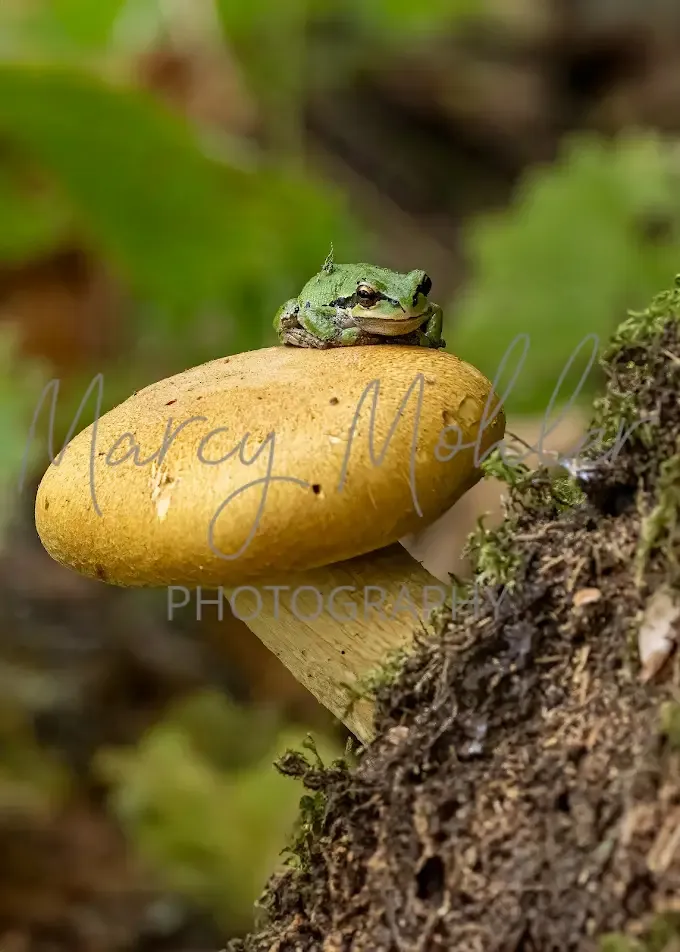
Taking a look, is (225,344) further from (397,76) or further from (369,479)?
(397,76)

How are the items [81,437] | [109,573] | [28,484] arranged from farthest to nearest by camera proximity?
[28,484] < [81,437] < [109,573]

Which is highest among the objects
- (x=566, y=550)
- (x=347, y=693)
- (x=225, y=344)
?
(x=225, y=344)

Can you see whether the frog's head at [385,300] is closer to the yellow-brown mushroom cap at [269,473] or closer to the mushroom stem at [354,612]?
the yellow-brown mushroom cap at [269,473]

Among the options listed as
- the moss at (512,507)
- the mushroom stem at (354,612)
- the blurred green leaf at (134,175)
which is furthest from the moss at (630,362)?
the blurred green leaf at (134,175)

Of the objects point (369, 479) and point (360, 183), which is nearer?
point (369, 479)

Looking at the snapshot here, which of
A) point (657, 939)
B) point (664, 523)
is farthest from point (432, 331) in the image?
point (657, 939)

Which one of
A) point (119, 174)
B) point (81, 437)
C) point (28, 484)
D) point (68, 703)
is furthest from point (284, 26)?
point (81, 437)
